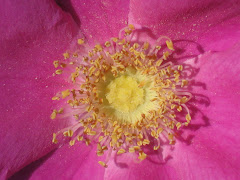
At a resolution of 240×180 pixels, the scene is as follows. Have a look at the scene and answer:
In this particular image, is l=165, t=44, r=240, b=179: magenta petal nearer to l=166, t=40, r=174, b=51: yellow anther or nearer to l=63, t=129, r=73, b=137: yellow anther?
l=166, t=40, r=174, b=51: yellow anther

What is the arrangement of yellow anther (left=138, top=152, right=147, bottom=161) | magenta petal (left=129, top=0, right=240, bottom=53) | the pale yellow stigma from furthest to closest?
the pale yellow stigma
yellow anther (left=138, top=152, right=147, bottom=161)
magenta petal (left=129, top=0, right=240, bottom=53)

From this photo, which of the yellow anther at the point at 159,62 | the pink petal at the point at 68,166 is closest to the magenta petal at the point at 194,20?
the yellow anther at the point at 159,62

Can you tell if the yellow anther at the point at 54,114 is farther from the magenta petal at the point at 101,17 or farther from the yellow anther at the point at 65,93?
the magenta petal at the point at 101,17

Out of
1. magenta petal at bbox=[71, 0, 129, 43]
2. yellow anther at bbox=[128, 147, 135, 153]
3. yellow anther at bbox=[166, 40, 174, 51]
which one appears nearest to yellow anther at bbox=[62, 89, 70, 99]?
magenta petal at bbox=[71, 0, 129, 43]

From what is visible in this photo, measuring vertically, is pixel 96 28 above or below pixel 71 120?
above

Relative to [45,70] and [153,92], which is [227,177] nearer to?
[153,92]

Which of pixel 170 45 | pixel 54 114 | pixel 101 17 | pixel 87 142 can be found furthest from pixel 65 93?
pixel 170 45

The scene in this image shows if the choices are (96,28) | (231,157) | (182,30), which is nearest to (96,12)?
(96,28)
